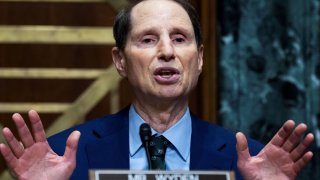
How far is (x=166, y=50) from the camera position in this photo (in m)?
2.44

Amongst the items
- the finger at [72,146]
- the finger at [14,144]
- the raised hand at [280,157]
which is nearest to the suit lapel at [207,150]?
the raised hand at [280,157]

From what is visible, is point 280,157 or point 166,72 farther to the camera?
point 166,72

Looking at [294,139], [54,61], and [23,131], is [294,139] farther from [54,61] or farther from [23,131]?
[54,61]

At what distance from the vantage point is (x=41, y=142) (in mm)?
2215

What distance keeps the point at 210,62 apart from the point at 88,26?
57cm

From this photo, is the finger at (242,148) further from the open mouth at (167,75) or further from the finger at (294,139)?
the open mouth at (167,75)

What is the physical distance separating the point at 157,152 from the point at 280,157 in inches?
12.4

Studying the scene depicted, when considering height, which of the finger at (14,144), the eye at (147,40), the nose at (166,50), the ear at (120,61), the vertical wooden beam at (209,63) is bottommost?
the vertical wooden beam at (209,63)

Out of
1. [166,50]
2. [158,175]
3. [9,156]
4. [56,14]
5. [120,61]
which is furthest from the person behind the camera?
[56,14]

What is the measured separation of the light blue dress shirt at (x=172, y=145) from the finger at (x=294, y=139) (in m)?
0.33

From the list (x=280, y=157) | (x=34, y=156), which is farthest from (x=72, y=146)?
(x=280, y=157)

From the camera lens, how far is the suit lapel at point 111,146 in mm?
2461

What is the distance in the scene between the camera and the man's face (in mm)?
2453

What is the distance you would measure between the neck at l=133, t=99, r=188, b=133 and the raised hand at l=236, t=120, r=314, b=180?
347 mm
